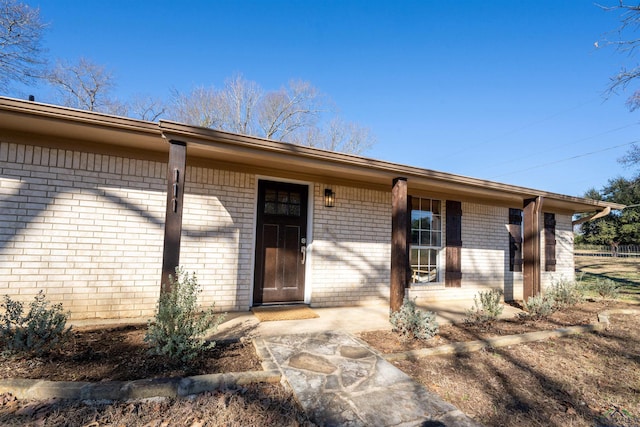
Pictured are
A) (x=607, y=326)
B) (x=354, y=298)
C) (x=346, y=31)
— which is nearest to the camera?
(x=607, y=326)

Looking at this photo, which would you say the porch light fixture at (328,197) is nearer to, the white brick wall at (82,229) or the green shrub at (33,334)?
the white brick wall at (82,229)

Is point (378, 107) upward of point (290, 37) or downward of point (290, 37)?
downward

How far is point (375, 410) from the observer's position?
6.91 ft

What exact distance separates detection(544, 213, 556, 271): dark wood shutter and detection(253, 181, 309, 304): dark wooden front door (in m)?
6.76

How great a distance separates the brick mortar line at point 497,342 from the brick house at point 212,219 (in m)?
1.14

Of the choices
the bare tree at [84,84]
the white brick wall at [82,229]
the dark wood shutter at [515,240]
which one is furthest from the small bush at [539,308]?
the bare tree at [84,84]

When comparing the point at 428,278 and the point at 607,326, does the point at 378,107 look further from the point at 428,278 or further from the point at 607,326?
the point at 607,326

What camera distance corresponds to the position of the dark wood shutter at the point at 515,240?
23.5 feet

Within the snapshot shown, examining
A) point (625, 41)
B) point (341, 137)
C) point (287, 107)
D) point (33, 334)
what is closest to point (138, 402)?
point (33, 334)

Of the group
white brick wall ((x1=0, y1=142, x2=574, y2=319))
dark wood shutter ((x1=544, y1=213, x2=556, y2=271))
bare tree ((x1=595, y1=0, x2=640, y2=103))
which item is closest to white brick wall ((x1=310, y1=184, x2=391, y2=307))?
white brick wall ((x1=0, y1=142, x2=574, y2=319))

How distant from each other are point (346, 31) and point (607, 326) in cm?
1032

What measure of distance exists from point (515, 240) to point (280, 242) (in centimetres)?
577

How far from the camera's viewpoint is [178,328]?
2.67 metres

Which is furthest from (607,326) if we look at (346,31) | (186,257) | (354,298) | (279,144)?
(346,31)
